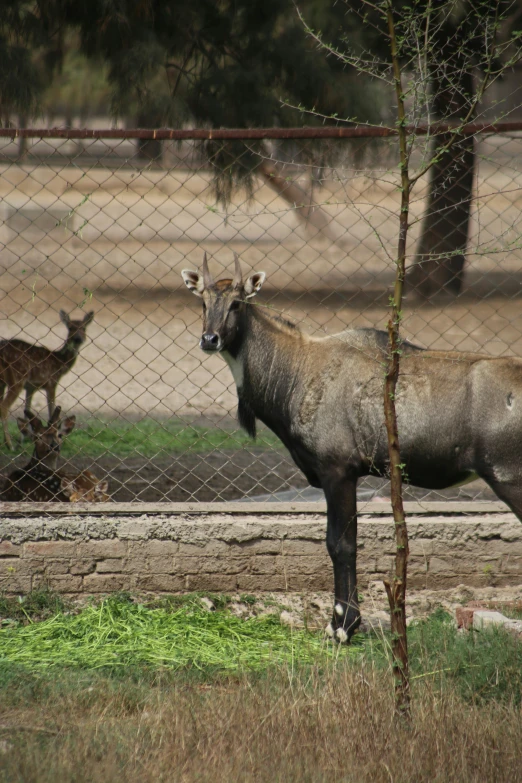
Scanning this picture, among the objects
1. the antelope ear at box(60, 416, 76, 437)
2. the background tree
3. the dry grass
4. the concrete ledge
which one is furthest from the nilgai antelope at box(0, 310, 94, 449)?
the dry grass

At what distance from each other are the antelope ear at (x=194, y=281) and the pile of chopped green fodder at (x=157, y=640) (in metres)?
1.78

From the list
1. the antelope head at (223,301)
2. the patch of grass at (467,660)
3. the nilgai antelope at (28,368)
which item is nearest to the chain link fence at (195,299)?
the nilgai antelope at (28,368)

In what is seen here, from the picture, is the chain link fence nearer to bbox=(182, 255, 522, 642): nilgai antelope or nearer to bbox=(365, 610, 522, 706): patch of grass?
bbox=(182, 255, 522, 642): nilgai antelope

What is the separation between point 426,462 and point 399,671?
4.68ft

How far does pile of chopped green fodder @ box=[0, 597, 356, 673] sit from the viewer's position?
4539 mm

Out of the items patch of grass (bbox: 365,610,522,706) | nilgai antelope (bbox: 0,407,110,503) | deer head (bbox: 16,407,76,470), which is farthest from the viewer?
deer head (bbox: 16,407,76,470)

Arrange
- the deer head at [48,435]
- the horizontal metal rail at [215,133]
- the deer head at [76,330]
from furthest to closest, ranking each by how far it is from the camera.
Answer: the deer head at [76,330] < the deer head at [48,435] < the horizontal metal rail at [215,133]

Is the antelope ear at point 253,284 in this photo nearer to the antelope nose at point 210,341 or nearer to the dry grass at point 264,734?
the antelope nose at point 210,341

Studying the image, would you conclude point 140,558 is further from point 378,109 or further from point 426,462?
point 378,109

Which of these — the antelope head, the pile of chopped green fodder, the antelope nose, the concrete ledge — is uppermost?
the antelope head

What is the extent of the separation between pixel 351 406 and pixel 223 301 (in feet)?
2.89

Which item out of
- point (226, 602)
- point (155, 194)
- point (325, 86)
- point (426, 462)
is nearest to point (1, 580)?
point (226, 602)

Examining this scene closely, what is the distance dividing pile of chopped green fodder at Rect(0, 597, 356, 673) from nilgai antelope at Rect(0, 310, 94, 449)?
12.1 ft

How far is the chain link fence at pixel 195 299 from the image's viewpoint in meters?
6.57
